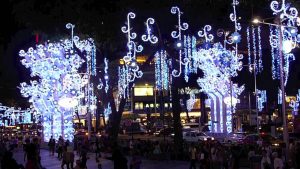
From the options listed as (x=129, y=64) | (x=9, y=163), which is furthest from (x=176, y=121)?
(x=9, y=163)

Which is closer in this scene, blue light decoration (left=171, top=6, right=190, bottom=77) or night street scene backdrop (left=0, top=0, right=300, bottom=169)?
night street scene backdrop (left=0, top=0, right=300, bottom=169)

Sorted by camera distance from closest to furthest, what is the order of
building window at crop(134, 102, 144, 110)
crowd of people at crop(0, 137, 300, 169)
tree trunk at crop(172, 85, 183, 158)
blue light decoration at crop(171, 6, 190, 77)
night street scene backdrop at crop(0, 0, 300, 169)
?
crowd of people at crop(0, 137, 300, 169) → night street scene backdrop at crop(0, 0, 300, 169) → blue light decoration at crop(171, 6, 190, 77) → tree trunk at crop(172, 85, 183, 158) → building window at crop(134, 102, 144, 110)

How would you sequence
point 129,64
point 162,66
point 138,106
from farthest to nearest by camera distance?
point 138,106 → point 162,66 → point 129,64

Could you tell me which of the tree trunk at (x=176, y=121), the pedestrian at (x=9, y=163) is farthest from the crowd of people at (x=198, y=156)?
the tree trunk at (x=176, y=121)

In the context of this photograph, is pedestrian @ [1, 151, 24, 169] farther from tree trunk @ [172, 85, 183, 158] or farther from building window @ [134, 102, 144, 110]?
building window @ [134, 102, 144, 110]

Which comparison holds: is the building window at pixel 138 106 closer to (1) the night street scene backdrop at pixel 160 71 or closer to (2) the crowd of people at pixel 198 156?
(1) the night street scene backdrop at pixel 160 71

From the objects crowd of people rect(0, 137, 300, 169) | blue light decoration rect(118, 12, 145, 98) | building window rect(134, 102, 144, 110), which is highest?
blue light decoration rect(118, 12, 145, 98)

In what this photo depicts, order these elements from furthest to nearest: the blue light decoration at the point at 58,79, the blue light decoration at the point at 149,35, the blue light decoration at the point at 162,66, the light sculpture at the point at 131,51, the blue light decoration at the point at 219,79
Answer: the blue light decoration at the point at 58,79 → the blue light decoration at the point at 219,79 → the blue light decoration at the point at 162,66 → the light sculpture at the point at 131,51 → the blue light decoration at the point at 149,35

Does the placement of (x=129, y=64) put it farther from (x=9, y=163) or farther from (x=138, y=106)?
(x=138, y=106)

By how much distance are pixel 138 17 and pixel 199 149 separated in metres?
9.86

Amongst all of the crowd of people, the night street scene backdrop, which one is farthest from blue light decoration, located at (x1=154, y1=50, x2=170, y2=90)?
the crowd of people

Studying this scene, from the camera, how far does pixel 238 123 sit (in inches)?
2527

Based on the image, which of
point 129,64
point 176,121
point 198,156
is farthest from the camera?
point 129,64

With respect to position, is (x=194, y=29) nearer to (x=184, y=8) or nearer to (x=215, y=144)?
(x=184, y=8)
